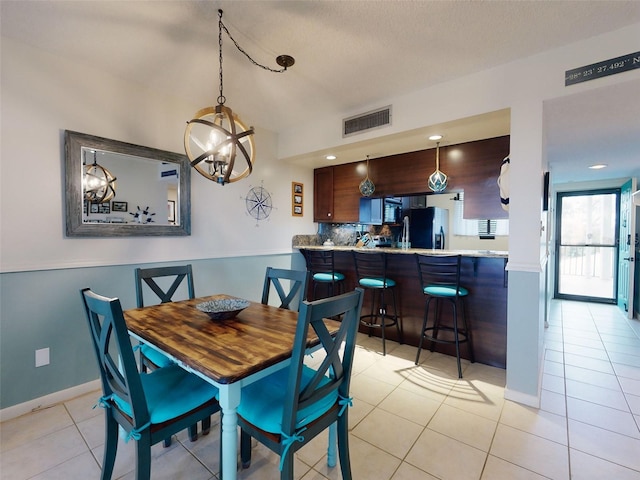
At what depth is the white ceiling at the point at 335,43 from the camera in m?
1.75

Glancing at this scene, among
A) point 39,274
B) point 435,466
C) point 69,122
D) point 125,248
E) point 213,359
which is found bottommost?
point 435,466

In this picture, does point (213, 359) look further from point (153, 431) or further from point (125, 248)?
point (125, 248)

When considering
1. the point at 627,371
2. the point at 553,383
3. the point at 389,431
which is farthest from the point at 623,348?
the point at 389,431

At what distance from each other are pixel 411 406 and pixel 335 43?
2660mm

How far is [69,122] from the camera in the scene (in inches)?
89.2

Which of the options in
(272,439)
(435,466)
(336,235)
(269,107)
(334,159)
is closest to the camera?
(272,439)

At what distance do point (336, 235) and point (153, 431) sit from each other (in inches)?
146

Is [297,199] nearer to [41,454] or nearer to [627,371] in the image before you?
[41,454]

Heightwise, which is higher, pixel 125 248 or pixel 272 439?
pixel 125 248

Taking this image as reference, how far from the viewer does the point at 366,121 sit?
3.02 m

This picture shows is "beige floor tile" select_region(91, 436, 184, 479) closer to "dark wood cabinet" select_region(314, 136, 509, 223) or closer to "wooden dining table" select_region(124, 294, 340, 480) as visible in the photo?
"wooden dining table" select_region(124, 294, 340, 480)

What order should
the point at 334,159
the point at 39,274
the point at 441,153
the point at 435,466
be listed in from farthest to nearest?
the point at 334,159, the point at 441,153, the point at 39,274, the point at 435,466

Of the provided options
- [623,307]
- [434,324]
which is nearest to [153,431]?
[434,324]

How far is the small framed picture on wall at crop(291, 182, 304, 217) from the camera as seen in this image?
4168 millimetres
